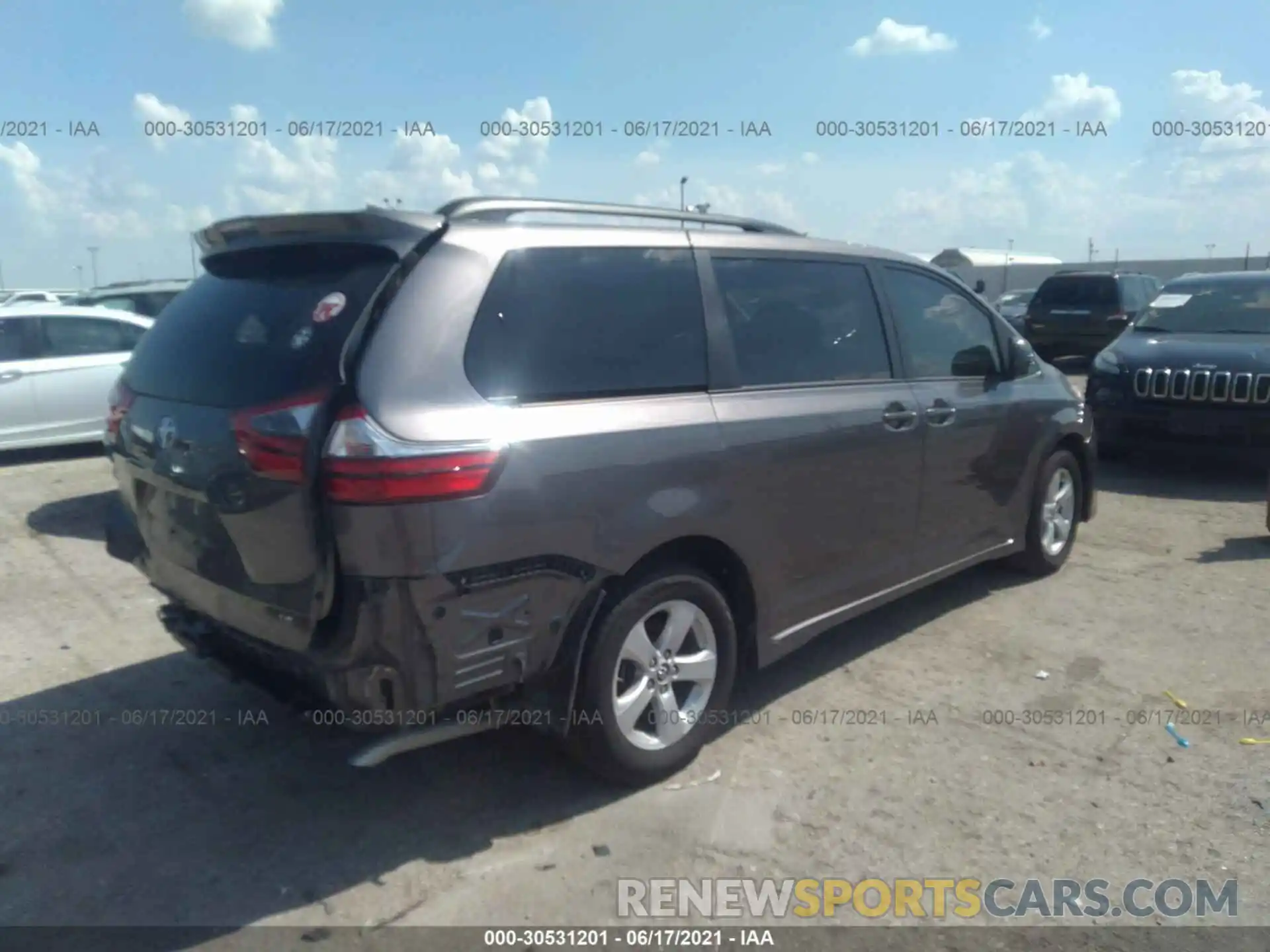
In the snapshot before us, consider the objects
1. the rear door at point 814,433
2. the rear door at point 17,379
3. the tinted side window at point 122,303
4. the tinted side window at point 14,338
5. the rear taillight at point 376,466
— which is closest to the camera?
the rear taillight at point 376,466

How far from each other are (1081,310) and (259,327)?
1667cm

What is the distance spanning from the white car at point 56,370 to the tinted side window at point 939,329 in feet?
24.8

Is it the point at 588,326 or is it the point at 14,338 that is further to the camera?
the point at 14,338

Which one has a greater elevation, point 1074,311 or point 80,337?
point 80,337

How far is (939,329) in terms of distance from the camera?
497cm

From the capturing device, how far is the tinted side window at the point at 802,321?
12.8 feet

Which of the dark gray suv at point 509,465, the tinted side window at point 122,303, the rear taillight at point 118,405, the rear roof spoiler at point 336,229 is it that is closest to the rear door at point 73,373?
the tinted side window at point 122,303

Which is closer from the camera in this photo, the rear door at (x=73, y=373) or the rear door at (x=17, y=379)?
the rear door at (x=17, y=379)

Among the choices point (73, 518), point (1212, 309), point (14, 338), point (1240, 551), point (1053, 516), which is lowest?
point (1240, 551)

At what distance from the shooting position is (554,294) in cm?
327

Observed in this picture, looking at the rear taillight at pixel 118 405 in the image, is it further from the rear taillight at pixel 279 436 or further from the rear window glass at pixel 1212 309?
the rear window glass at pixel 1212 309

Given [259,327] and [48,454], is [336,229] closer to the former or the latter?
[259,327]

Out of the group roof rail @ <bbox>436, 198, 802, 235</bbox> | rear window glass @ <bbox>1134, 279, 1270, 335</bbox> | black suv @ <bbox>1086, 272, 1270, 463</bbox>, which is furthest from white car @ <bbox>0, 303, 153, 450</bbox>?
rear window glass @ <bbox>1134, 279, 1270, 335</bbox>

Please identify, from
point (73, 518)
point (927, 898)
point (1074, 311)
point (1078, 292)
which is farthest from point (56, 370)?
point (1078, 292)
